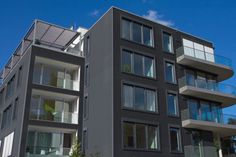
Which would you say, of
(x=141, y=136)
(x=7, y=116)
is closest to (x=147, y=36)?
(x=141, y=136)

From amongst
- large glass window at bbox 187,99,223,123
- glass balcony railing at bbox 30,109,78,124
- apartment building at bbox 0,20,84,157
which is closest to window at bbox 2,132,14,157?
apartment building at bbox 0,20,84,157

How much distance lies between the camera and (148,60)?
90.6 ft

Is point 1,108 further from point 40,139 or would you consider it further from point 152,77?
point 152,77

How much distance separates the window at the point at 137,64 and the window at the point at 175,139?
5.02 m

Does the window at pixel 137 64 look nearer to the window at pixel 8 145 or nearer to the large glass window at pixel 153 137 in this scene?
the large glass window at pixel 153 137

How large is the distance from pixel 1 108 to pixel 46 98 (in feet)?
26.7

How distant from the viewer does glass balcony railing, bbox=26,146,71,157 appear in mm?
24122

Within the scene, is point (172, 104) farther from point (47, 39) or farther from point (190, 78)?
point (47, 39)

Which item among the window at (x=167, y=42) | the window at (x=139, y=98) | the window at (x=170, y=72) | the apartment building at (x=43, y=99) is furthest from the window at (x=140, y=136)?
the window at (x=167, y=42)

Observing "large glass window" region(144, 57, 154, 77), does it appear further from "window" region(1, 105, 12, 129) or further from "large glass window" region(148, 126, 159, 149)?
"window" region(1, 105, 12, 129)

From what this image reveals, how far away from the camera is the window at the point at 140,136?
2356cm

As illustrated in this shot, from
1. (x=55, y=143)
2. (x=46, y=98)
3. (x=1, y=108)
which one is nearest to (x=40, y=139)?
(x=55, y=143)

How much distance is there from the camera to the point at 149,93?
1033 inches

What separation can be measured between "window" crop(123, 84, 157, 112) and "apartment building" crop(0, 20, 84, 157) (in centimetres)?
504
